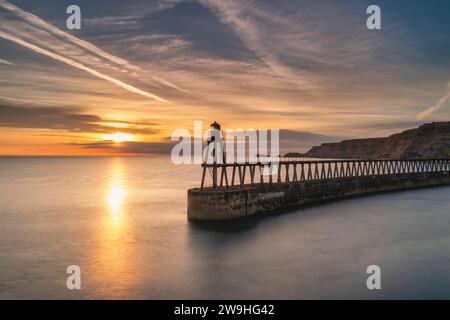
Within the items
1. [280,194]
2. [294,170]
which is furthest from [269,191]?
[294,170]

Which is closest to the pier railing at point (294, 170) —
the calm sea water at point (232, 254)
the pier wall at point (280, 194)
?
the pier wall at point (280, 194)

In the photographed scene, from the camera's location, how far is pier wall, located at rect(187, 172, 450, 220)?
25.9 m

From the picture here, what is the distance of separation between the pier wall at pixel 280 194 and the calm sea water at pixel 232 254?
1.24 meters

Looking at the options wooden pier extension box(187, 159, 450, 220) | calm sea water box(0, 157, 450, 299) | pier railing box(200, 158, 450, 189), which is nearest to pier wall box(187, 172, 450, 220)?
wooden pier extension box(187, 159, 450, 220)

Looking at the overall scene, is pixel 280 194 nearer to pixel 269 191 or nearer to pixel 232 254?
pixel 269 191

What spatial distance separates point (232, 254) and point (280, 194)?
13533 mm

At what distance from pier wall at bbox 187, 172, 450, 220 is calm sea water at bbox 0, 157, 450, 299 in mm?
1244

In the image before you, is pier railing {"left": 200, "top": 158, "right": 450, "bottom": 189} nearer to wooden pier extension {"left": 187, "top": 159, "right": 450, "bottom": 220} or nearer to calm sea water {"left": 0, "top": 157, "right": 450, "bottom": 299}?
wooden pier extension {"left": 187, "top": 159, "right": 450, "bottom": 220}

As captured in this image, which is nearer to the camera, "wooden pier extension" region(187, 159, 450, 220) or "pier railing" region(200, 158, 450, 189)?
"wooden pier extension" region(187, 159, 450, 220)

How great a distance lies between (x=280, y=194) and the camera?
108 feet

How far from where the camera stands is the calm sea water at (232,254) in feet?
51.3

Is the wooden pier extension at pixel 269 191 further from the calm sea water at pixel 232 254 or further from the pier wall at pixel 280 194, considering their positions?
the calm sea water at pixel 232 254
